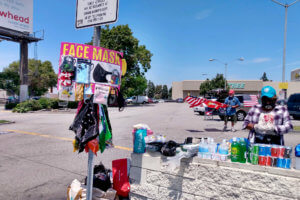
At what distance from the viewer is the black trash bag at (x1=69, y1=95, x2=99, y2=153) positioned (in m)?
2.71

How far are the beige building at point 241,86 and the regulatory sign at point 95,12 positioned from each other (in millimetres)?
63234

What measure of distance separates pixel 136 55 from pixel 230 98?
95.2ft

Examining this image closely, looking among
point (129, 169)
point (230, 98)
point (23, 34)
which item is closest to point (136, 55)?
point (23, 34)

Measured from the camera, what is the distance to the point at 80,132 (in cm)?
274

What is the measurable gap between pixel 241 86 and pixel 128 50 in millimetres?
47886

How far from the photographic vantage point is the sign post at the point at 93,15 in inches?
104

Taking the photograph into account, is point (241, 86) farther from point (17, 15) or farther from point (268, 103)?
point (268, 103)

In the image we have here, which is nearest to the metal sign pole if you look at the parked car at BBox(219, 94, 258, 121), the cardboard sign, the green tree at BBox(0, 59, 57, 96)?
the cardboard sign

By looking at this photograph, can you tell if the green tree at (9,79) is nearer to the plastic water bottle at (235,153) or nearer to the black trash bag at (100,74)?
the black trash bag at (100,74)

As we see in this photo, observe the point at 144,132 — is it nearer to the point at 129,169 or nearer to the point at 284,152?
the point at 129,169

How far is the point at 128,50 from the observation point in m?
37.4

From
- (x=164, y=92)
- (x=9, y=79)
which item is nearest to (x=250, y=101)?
(x=9, y=79)

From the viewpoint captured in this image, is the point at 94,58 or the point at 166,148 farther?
the point at 166,148

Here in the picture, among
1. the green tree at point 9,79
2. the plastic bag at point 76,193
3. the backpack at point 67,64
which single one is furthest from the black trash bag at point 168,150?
the green tree at point 9,79
